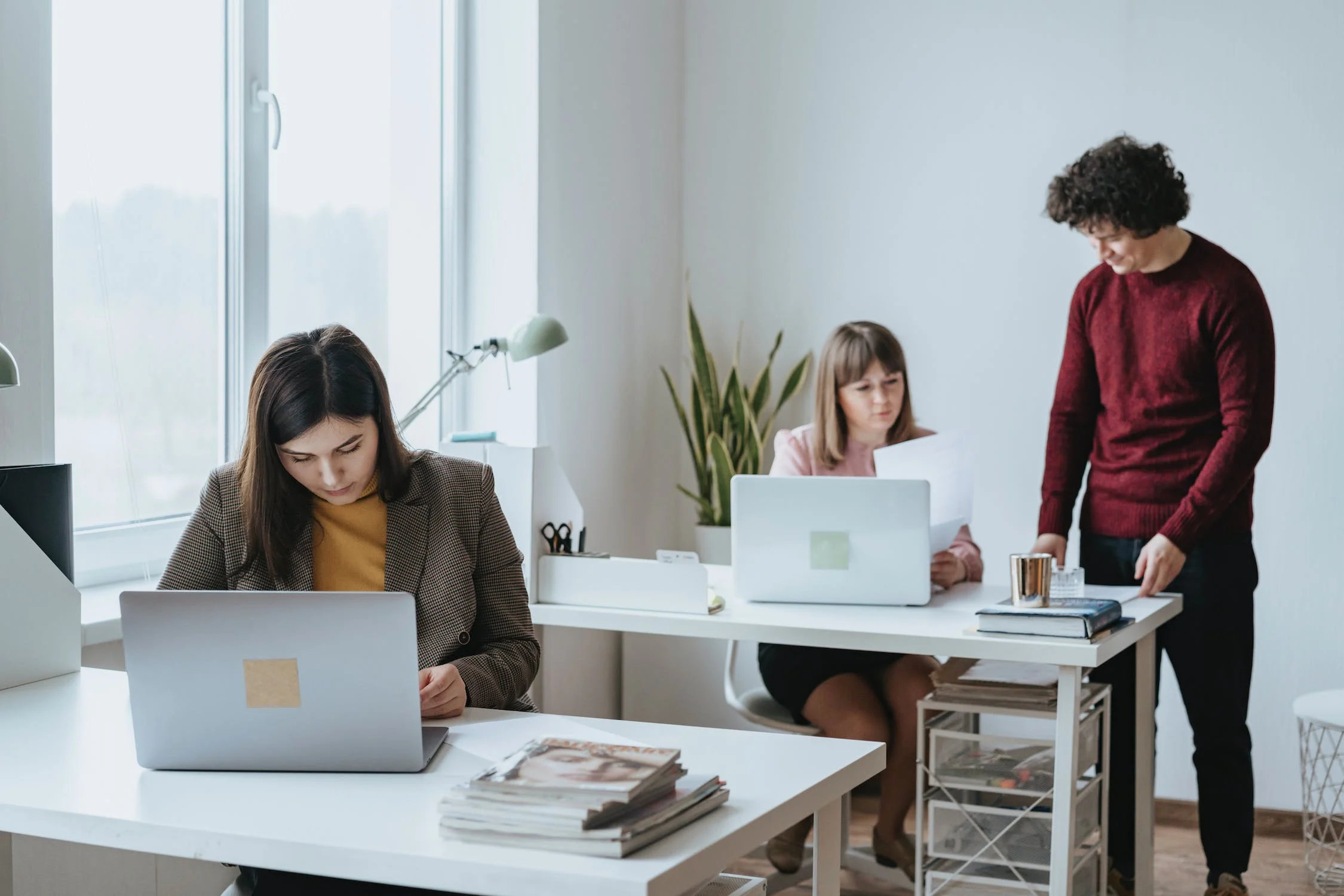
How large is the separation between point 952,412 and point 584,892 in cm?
290

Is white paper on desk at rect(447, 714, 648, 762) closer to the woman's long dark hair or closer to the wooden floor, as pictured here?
the woman's long dark hair

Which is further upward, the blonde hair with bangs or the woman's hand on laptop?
the blonde hair with bangs

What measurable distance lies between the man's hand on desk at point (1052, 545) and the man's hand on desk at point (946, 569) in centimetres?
24

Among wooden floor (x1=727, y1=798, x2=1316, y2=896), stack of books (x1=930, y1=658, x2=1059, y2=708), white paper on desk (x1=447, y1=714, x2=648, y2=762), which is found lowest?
wooden floor (x1=727, y1=798, x2=1316, y2=896)

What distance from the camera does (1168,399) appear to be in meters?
2.78

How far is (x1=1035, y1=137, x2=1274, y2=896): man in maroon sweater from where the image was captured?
8.80 ft

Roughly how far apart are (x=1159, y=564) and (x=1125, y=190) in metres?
0.74

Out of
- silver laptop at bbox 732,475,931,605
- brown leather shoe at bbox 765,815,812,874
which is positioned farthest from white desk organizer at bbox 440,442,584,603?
brown leather shoe at bbox 765,815,812,874

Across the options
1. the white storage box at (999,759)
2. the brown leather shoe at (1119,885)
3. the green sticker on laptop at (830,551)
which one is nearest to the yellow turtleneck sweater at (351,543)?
the green sticker on laptop at (830,551)

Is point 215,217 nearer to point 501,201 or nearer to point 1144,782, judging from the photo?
point 501,201

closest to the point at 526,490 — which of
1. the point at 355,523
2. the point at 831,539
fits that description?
the point at 831,539

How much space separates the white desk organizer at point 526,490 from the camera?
2666 millimetres

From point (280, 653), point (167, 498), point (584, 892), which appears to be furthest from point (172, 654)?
point (167, 498)

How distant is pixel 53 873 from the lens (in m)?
2.11
